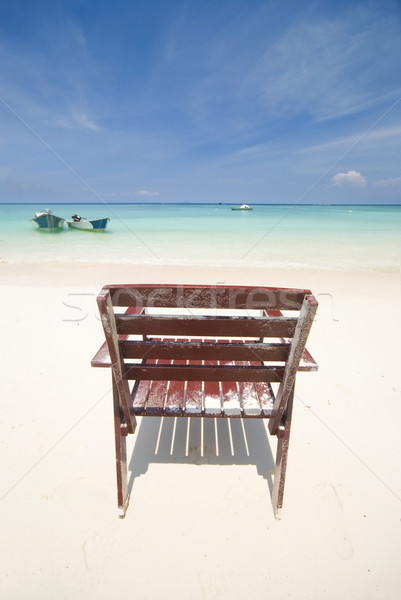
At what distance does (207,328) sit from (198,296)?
0.60 ft

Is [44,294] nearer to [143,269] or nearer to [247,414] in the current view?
[143,269]

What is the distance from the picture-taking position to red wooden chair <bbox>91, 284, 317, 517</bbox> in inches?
51.9

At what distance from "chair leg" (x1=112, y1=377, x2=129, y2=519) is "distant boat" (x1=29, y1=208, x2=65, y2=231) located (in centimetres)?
2615

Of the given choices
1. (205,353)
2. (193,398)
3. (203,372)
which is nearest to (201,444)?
(193,398)

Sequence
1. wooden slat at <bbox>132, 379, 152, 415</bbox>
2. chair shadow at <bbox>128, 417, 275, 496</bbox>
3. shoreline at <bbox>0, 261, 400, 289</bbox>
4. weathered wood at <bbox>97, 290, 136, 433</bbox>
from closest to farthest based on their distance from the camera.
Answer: weathered wood at <bbox>97, 290, 136, 433</bbox>, wooden slat at <bbox>132, 379, 152, 415</bbox>, chair shadow at <bbox>128, 417, 275, 496</bbox>, shoreline at <bbox>0, 261, 400, 289</bbox>

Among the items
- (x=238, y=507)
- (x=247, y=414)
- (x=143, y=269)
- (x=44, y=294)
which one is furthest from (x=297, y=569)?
(x=143, y=269)

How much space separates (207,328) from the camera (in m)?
1.41

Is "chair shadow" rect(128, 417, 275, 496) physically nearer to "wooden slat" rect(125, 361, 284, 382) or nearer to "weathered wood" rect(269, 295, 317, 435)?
"weathered wood" rect(269, 295, 317, 435)

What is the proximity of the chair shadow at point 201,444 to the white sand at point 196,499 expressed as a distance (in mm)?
12

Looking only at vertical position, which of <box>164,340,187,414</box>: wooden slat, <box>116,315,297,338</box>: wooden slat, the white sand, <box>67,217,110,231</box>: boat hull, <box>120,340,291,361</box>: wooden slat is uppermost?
<box>116,315,297,338</box>: wooden slat

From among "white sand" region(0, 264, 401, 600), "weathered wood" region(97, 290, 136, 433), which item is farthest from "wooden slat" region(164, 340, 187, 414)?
"white sand" region(0, 264, 401, 600)

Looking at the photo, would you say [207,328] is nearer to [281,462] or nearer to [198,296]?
[198,296]

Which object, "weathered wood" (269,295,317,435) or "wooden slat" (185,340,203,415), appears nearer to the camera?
"weathered wood" (269,295,317,435)

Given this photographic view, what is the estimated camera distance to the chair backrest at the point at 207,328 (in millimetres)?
1303
